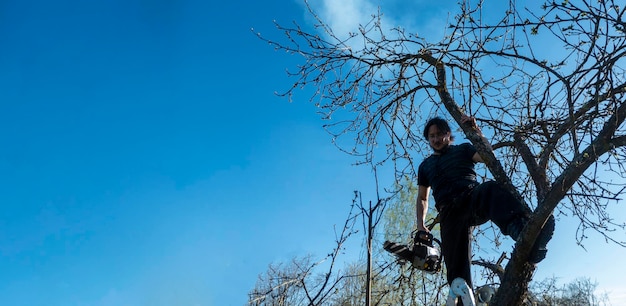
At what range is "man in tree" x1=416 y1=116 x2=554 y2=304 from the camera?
268 centimetres

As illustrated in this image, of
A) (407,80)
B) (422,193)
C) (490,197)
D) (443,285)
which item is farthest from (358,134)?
(490,197)

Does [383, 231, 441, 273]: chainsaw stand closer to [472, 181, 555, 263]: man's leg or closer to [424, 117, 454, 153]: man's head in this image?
[472, 181, 555, 263]: man's leg

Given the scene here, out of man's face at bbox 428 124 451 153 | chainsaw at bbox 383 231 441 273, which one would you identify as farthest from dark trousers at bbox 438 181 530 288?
man's face at bbox 428 124 451 153

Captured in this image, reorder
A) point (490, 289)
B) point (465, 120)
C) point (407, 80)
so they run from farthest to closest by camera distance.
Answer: point (407, 80) → point (465, 120) → point (490, 289)

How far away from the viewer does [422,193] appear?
3672mm

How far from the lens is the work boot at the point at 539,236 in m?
2.52

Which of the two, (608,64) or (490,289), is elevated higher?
(608,64)

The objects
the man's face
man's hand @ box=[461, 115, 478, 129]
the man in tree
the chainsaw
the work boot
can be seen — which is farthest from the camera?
the man's face

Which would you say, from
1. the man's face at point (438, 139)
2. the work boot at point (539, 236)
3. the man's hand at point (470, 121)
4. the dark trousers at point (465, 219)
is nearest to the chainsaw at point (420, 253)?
the dark trousers at point (465, 219)

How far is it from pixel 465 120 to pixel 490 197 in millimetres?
715

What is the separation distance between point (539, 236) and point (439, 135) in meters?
1.11

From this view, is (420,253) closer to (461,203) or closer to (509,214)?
(461,203)

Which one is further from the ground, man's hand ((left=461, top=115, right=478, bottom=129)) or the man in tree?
man's hand ((left=461, top=115, right=478, bottom=129))

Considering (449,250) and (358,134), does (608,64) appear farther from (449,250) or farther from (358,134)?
(358,134)
